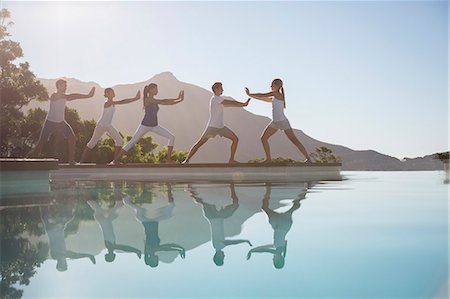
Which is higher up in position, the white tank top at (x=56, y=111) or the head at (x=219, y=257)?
the white tank top at (x=56, y=111)

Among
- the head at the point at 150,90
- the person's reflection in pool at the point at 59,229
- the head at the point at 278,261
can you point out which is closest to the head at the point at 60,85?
the head at the point at 150,90

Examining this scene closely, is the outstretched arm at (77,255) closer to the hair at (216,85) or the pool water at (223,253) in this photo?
the pool water at (223,253)

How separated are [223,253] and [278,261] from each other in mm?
401

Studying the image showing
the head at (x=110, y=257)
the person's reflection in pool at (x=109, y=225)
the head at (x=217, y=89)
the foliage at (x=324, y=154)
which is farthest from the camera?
the foliage at (x=324, y=154)

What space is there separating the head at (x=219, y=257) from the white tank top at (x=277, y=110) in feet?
32.0

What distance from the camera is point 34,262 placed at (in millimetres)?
2463

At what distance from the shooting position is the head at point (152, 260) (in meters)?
2.45

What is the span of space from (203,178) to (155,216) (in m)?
9.12

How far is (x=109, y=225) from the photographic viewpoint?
3771mm

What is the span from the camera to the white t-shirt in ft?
40.5

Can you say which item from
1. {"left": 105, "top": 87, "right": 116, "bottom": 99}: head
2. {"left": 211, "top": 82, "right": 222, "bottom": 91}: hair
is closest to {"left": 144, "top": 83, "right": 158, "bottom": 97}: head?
{"left": 105, "top": 87, "right": 116, "bottom": 99}: head

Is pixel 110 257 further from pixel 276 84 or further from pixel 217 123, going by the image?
pixel 276 84

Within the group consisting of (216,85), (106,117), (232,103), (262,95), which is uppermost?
(216,85)

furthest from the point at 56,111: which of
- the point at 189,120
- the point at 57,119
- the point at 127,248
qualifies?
the point at 189,120
